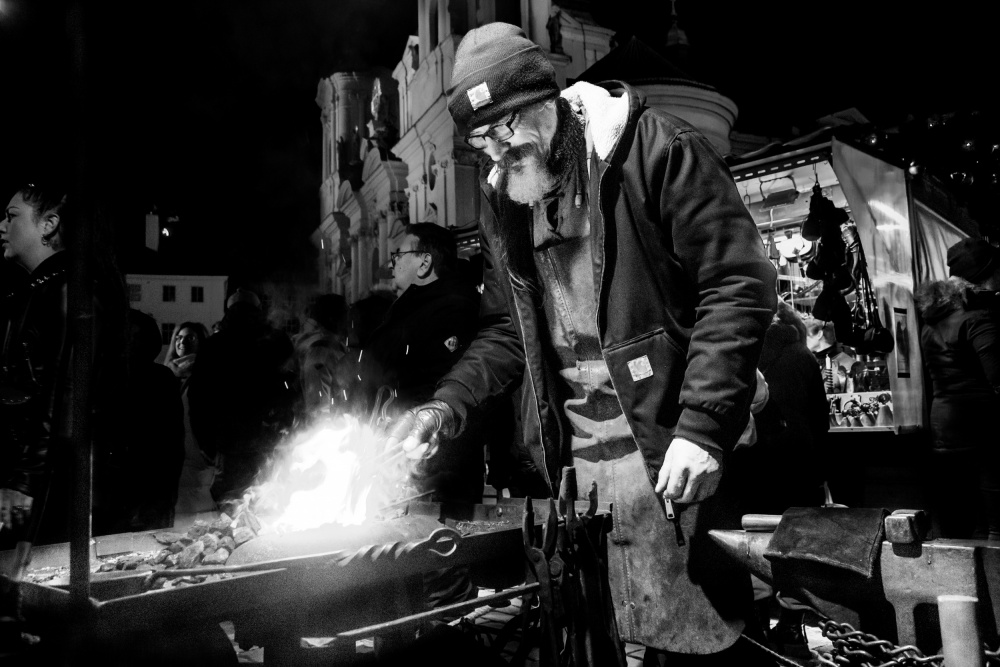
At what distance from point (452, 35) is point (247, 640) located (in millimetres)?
19781

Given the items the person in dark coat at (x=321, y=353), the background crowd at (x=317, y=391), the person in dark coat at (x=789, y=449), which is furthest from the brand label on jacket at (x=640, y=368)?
the person in dark coat at (x=321, y=353)

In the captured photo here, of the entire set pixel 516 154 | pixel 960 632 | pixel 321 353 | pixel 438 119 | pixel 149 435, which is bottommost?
pixel 960 632

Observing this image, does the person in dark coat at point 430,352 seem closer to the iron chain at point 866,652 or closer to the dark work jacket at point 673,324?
the dark work jacket at point 673,324

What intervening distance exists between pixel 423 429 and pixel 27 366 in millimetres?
1903

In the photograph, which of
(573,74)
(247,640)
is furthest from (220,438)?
(573,74)

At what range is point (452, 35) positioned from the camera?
1991cm

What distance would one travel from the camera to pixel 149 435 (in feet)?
17.9

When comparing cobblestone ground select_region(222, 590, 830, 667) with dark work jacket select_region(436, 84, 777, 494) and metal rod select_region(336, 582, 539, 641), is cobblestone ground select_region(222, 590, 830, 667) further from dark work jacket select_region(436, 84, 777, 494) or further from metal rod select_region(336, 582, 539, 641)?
dark work jacket select_region(436, 84, 777, 494)

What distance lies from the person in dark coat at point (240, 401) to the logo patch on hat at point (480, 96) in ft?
14.0

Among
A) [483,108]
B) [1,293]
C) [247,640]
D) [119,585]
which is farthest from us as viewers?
[1,293]

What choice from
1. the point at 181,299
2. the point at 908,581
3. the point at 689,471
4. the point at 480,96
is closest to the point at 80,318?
the point at 480,96

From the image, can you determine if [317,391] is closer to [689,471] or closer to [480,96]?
[480,96]

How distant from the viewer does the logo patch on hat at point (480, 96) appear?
2.66m

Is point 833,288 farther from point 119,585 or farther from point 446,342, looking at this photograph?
point 119,585
